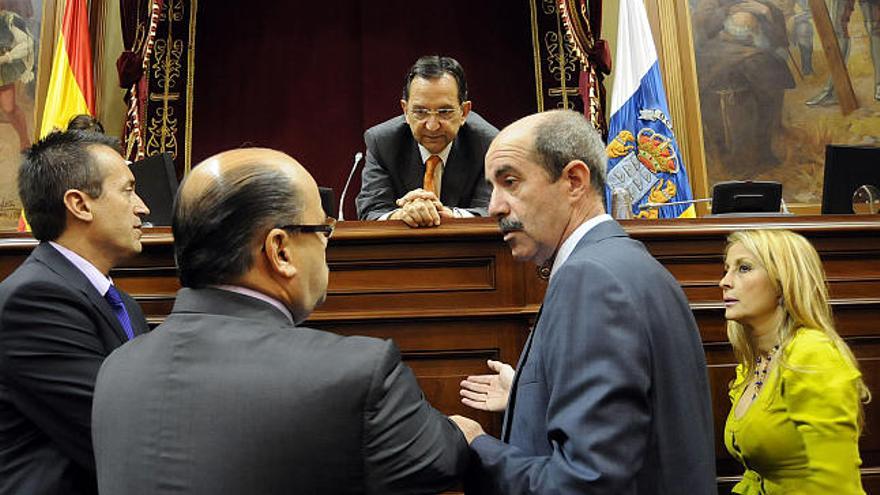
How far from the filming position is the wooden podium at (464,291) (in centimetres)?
283

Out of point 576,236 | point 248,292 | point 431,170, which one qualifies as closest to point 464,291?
point 576,236

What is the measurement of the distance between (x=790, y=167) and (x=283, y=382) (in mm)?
5730

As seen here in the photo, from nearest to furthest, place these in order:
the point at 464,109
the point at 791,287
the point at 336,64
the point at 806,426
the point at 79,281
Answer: the point at 79,281, the point at 806,426, the point at 791,287, the point at 464,109, the point at 336,64

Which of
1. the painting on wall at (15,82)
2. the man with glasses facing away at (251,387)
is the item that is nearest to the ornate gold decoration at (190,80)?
the painting on wall at (15,82)

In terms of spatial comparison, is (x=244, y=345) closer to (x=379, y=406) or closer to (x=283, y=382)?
(x=283, y=382)

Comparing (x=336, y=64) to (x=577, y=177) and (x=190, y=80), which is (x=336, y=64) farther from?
(x=577, y=177)

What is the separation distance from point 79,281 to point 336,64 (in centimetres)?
468

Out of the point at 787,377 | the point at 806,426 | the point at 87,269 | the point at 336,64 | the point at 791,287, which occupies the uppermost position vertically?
the point at 336,64

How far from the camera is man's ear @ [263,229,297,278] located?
1542 millimetres

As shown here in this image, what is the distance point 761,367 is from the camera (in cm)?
271

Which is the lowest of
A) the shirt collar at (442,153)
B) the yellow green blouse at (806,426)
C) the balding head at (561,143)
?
the yellow green blouse at (806,426)

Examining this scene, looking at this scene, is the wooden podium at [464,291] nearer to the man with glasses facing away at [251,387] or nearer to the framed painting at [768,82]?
the man with glasses facing away at [251,387]

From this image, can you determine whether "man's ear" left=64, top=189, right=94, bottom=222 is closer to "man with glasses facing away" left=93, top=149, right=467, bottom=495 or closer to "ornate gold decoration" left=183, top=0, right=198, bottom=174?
Result: "man with glasses facing away" left=93, top=149, right=467, bottom=495

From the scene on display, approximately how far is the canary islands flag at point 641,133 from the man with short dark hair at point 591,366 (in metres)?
3.07
